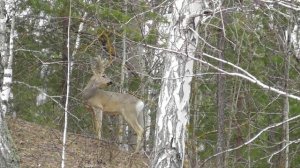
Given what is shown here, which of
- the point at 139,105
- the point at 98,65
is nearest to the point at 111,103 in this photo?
the point at 139,105

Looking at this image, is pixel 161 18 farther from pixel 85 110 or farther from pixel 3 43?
pixel 85 110

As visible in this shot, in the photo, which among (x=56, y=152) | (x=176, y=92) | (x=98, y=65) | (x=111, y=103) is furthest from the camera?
(x=111, y=103)

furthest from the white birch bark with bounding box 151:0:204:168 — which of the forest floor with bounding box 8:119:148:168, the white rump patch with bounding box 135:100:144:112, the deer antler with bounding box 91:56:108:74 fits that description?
the white rump patch with bounding box 135:100:144:112

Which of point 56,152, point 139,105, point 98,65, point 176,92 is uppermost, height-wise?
point 98,65

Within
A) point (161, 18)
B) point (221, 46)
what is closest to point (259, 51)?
point (161, 18)

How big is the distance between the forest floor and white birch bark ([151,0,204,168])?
4663 millimetres

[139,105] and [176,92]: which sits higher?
[176,92]

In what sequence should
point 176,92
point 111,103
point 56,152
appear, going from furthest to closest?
1. point 111,103
2. point 56,152
3. point 176,92

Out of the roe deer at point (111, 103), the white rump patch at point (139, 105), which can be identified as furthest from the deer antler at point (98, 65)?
the white rump patch at point (139, 105)

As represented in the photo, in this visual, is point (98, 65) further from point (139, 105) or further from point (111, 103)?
point (139, 105)

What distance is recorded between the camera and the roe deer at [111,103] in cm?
1276

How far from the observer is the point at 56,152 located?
1172 centimetres

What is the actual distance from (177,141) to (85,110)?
9220 mm

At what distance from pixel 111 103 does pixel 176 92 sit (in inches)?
308
